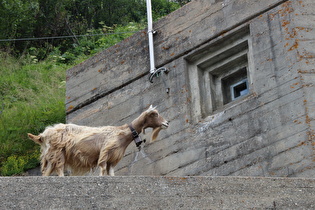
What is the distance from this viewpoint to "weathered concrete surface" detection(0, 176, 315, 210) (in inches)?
324

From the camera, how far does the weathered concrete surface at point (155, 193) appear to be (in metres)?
8.23

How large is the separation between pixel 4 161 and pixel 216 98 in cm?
566

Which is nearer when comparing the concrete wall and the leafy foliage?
the concrete wall

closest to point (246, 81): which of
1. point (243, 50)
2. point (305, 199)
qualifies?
point (243, 50)

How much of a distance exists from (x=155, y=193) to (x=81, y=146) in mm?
3547

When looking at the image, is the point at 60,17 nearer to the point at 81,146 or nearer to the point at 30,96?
the point at 30,96

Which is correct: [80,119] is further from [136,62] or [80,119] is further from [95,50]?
[95,50]

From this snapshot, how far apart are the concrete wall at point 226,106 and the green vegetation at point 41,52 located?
9.96ft

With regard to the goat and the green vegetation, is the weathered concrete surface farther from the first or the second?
the green vegetation

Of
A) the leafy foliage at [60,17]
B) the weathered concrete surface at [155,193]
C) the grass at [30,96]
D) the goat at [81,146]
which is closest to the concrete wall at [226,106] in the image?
the goat at [81,146]

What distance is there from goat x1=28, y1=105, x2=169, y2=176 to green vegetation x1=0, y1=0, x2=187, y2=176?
19.2ft

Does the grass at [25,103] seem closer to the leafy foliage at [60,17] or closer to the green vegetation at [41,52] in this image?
the green vegetation at [41,52]

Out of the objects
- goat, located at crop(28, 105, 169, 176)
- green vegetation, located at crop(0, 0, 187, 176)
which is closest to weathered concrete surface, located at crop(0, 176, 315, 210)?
goat, located at crop(28, 105, 169, 176)

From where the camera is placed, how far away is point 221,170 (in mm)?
13594
